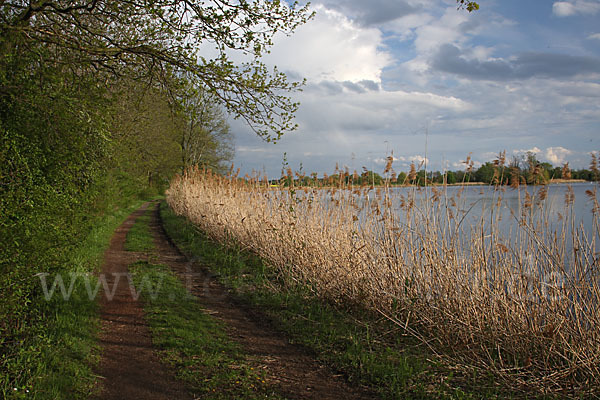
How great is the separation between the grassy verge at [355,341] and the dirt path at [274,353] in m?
0.14

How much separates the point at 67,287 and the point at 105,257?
11.3 feet

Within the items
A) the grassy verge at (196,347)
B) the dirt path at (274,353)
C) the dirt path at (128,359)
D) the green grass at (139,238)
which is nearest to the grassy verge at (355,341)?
the dirt path at (274,353)

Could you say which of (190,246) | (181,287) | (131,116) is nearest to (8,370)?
(181,287)

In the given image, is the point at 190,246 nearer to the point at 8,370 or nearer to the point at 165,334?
the point at 165,334

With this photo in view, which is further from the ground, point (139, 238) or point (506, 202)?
point (506, 202)

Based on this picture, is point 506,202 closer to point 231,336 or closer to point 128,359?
point 231,336

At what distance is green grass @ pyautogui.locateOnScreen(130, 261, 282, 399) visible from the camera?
3811 mm

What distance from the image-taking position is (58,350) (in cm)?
429

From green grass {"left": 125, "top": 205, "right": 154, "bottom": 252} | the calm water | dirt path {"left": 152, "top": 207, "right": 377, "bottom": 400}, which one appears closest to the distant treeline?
the calm water

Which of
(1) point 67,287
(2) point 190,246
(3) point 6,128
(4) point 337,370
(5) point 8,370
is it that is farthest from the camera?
(2) point 190,246

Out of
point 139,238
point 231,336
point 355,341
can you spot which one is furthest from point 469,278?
point 139,238

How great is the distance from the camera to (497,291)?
4.19m

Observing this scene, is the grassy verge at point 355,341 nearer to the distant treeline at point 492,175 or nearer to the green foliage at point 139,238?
the distant treeline at point 492,175

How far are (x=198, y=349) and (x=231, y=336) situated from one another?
0.52 meters
